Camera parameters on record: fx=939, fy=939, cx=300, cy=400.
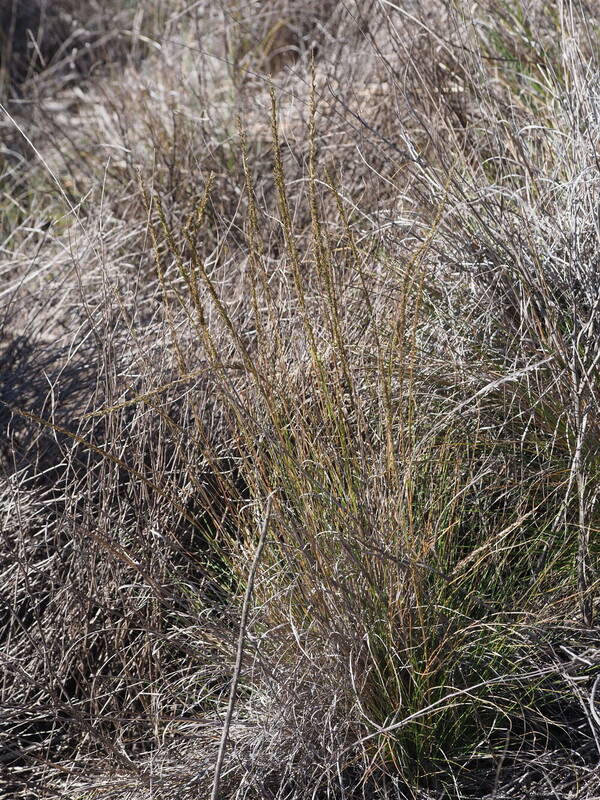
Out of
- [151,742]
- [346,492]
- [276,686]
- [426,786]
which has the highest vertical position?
[346,492]

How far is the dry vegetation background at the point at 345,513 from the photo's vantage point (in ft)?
5.29

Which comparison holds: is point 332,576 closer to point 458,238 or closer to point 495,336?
point 495,336

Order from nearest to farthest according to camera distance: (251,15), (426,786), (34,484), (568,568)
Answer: (426,786) → (568,568) → (34,484) → (251,15)

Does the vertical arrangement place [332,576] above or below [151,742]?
above

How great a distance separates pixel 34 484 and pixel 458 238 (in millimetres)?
1145

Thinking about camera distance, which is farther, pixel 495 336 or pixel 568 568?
pixel 495 336

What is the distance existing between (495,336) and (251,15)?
2657 millimetres

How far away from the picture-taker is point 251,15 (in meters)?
4.12

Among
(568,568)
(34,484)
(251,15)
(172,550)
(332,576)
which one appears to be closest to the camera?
(332,576)

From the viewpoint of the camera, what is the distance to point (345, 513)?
158 cm

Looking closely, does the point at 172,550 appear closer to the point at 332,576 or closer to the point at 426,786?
the point at 332,576

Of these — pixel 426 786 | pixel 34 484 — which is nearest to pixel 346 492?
pixel 426 786

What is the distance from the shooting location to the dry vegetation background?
1613mm

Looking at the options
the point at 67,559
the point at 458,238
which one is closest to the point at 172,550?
the point at 67,559
